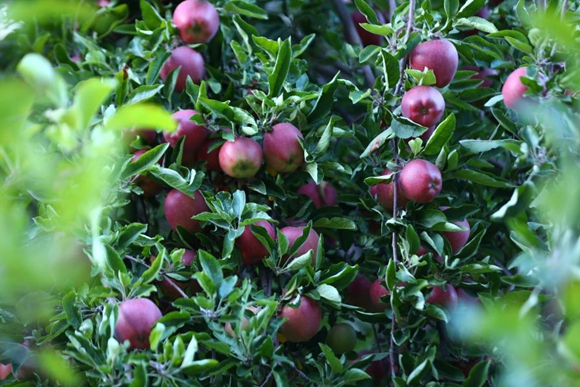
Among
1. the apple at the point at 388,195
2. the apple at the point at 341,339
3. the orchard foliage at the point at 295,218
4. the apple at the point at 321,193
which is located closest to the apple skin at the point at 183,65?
the orchard foliage at the point at 295,218

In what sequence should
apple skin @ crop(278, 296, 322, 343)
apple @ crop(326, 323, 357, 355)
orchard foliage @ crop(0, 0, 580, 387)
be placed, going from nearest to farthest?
orchard foliage @ crop(0, 0, 580, 387), apple skin @ crop(278, 296, 322, 343), apple @ crop(326, 323, 357, 355)

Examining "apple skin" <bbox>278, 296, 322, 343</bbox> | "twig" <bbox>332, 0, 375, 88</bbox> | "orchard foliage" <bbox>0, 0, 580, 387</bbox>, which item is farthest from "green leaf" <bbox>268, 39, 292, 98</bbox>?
"twig" <bbox>332, 0, 375, 88</bbox>

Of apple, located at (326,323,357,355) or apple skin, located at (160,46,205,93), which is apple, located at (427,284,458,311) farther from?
apple skin, located at (160,46,205,93)

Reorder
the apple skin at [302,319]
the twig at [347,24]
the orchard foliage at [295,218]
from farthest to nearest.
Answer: the twig at [347,24], the apple skin at [302,319], the orchard foliage at [295,218]

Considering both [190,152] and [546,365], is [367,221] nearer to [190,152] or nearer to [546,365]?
[190,152]

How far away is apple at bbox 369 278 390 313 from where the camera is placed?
1.12m

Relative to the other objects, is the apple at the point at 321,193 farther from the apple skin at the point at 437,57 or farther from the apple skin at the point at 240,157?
the apple skin at the point at 437,57

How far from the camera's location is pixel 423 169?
1.04m

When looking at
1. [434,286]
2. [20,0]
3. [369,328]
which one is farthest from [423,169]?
[20,0]

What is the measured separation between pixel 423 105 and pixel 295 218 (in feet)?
0.98

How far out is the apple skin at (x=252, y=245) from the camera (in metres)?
1.10

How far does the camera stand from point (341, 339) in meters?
1.17

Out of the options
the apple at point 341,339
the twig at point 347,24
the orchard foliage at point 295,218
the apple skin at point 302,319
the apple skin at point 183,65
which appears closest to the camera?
the orchard foliage at point 295,218

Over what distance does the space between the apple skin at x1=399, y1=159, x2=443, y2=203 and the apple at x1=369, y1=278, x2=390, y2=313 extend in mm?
158
